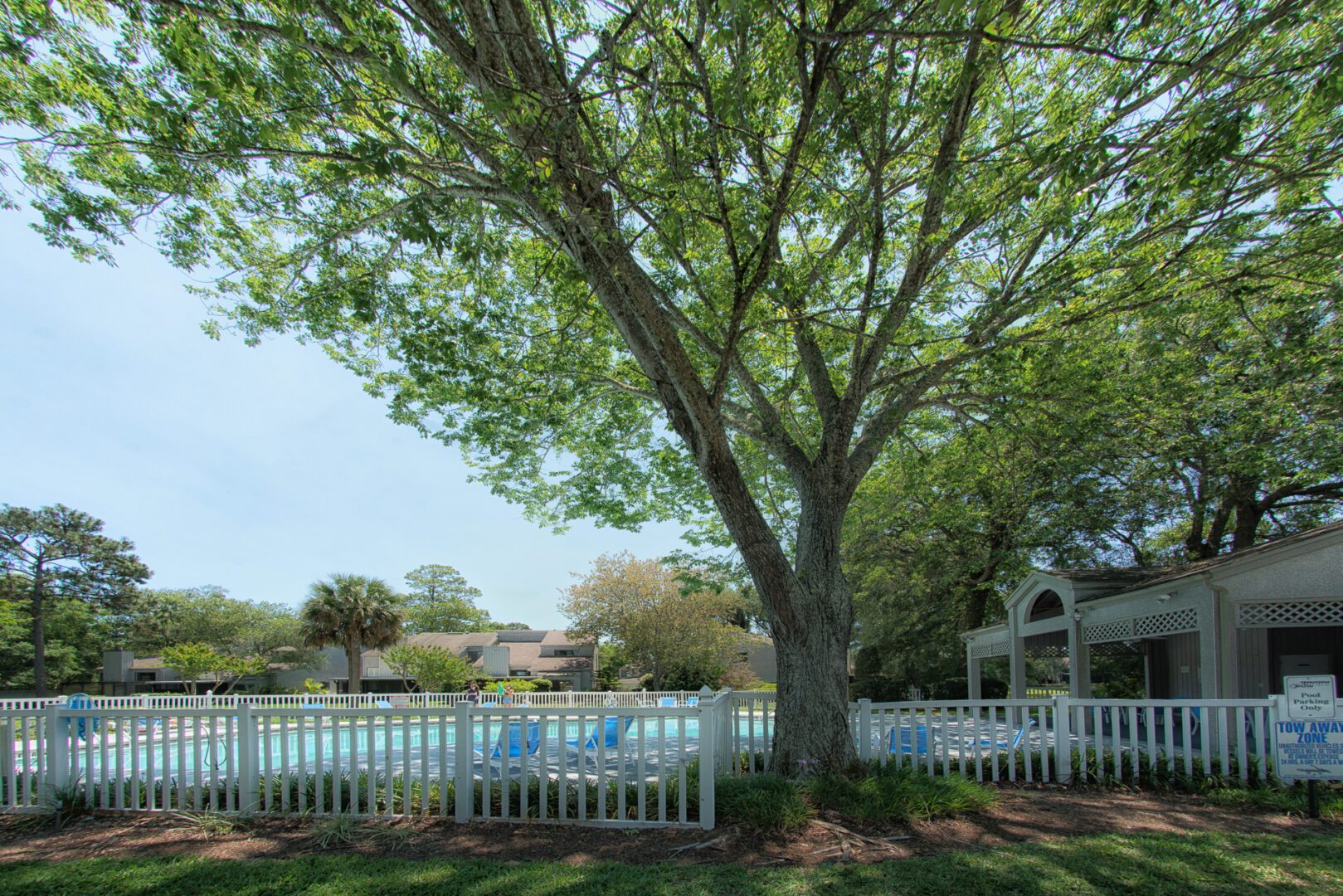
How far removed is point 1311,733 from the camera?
602 centimetres

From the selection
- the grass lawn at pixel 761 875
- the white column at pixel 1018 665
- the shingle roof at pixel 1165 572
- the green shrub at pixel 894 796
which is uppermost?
the shingle roof at pixel 1165 572

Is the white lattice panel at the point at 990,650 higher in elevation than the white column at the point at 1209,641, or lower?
lower

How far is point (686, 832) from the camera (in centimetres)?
539

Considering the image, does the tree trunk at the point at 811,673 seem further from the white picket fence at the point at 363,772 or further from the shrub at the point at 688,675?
the shrub at the point at 688,675

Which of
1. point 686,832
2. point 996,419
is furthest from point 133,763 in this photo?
point 996,419

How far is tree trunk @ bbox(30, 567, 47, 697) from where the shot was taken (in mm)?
32844

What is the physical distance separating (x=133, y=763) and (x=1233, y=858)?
8303 mm

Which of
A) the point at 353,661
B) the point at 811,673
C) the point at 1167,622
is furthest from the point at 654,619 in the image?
the point at 811,673

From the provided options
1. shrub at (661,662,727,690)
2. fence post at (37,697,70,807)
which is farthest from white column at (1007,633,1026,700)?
shrub at (661,662,727,690)

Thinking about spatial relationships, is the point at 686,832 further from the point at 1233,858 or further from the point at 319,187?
the point at 319,187

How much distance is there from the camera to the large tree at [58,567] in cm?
3444

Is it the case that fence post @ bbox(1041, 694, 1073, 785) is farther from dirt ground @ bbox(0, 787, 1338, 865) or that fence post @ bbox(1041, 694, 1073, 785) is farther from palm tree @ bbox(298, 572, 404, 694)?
palm tree @ bbox(298, 572, 404, 694)

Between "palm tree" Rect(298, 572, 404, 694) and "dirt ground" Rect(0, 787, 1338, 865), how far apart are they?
19974 mm

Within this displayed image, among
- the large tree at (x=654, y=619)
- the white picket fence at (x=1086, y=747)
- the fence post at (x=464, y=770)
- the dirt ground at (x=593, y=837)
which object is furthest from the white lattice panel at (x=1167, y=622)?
the large tree at (x=654, y=619)
